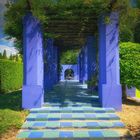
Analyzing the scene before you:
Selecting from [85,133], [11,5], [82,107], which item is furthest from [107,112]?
[11,5]

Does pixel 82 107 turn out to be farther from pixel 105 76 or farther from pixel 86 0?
pixel 86 0

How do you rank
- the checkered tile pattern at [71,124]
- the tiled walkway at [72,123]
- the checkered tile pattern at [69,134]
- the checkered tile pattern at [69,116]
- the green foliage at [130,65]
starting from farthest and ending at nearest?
1. the green foliage at [130,65]
2. the checkered tile pattern at [69,116]
3. the checkered tile pattern at [71,124]
4. the tiled walkway at [72,123]
5. the checkered tile pattern at [69,134]

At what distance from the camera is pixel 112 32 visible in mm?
12352

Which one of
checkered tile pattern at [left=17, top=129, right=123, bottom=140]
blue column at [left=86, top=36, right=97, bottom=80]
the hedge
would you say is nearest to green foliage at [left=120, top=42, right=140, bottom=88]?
blue column at [left=86, top=36, right=97, bottom=80]

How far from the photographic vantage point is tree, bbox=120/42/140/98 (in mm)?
13578

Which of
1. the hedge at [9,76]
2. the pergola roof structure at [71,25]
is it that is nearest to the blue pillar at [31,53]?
the pergola roof structure at [71,25]

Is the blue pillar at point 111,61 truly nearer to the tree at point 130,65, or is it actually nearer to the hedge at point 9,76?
the tree at point 130,65

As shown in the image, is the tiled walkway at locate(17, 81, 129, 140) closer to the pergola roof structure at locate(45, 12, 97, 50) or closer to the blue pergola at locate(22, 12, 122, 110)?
the blue pergola at locate(22, 12, 122, 110)

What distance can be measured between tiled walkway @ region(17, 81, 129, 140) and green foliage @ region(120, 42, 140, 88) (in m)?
2.04

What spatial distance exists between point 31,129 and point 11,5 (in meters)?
4.63

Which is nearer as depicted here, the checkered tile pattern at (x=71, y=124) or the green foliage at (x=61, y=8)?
the checkered tile pattern at (x=71, y=124)

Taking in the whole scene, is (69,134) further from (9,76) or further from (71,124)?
(9,76)

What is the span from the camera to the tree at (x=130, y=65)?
44.5 feet

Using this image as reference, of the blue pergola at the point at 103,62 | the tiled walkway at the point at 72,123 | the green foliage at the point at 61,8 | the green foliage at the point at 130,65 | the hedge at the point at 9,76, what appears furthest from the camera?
the hedge at the point at 9,76
